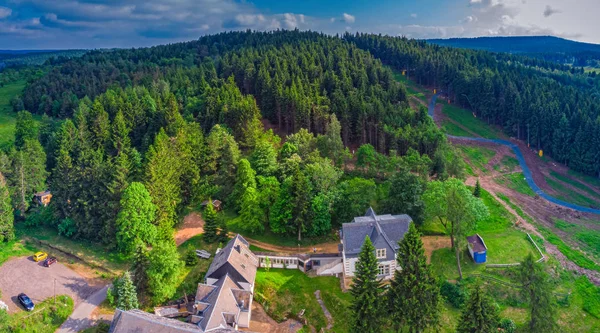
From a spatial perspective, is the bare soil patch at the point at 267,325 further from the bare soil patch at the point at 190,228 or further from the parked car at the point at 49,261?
the parked car at the point at 49,261

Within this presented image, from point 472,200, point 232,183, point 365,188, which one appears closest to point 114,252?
point 232,183

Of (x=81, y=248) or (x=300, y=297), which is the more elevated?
(x=81, y=248)

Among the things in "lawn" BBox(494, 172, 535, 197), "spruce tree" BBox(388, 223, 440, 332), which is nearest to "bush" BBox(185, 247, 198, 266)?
"spruce tree" BBox(388, 223, 440, 332)

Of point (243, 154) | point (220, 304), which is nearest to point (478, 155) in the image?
point (243, 154)

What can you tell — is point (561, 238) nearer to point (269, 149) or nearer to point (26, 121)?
point (269, 149)

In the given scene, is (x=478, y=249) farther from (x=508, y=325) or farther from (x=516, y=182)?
(x=516, y=182)
